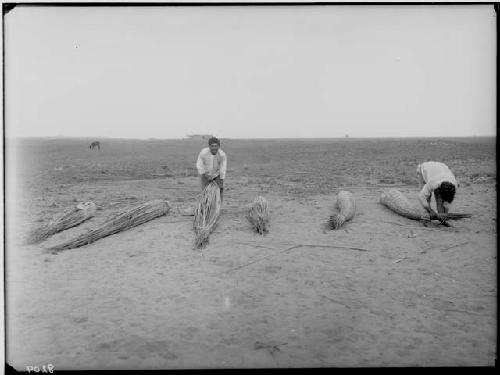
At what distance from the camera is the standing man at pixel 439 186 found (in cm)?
505

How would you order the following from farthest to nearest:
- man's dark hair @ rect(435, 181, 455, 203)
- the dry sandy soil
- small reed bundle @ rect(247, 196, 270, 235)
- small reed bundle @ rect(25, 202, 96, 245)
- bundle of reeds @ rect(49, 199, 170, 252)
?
small reed bundle @ rect(247, 196, 270, 235), man's dark hair @ rect(435, 181, 455, 203), small reed bundle @ rect(25, 202, 96, 245), bundle of reeds @ rect(49, 199, 170, 252), the dry sandy soil

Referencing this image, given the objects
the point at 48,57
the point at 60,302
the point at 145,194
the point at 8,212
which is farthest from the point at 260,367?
the point at 145,194

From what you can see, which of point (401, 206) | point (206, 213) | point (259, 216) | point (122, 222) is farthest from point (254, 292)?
point (401, 206)

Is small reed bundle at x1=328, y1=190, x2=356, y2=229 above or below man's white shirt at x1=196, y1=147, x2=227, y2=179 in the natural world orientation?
below

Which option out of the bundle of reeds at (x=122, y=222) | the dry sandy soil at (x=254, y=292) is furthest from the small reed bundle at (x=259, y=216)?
the bundle of reeds at (x=122, y=222)

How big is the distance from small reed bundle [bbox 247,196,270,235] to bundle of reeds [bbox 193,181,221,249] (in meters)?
0.45

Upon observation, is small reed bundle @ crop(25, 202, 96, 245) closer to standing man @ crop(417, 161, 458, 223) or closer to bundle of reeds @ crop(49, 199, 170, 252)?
bundle of reeds @ crop(49, 199, 170, 252)

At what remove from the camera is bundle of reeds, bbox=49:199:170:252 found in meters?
4.74

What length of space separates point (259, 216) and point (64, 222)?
2515 millimetres

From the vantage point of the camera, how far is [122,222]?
17.1 ft

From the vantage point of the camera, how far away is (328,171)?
34.1 feet

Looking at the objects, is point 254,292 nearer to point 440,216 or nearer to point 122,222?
point 122,222

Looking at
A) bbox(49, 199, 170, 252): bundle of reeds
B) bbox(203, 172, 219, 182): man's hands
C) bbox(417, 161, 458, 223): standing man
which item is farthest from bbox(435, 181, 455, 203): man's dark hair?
bbox(49, 199, 170, 252): bundle of reeds

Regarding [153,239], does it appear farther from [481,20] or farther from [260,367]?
[481,20]
